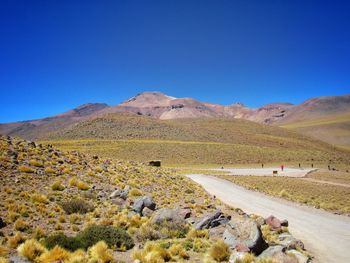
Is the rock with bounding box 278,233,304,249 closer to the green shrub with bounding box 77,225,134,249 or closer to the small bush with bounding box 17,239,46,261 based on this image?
the green shrub with bounding box 77,225,134,249

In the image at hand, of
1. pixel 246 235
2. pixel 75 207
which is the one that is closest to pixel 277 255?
pixel 246 235

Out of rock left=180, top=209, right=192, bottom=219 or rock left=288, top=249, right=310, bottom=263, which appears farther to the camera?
rock left=180, top=209, right=192, bottom=219

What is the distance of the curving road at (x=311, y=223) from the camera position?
10953mm

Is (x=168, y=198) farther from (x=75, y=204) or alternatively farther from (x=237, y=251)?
(x=237, y=251)

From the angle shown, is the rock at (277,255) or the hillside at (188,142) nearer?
the rock at (277,255)

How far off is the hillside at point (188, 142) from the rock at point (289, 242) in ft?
200

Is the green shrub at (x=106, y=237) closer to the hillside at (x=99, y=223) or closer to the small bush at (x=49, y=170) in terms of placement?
the hillside at (x=99, y=223)

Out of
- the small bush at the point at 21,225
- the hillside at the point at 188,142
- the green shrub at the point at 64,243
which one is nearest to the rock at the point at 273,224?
the green shrub at the point at 64,243

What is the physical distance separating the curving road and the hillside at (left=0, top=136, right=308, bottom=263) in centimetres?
105

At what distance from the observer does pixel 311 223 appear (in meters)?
15.6

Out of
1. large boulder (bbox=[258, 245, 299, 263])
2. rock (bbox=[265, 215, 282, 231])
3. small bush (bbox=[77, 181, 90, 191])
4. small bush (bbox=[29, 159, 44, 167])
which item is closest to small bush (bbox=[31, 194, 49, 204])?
small bush (bbox=[77, 181, 90, 191])

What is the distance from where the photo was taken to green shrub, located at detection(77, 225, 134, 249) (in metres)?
10.3

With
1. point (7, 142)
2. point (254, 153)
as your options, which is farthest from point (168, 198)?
point (254, 153)

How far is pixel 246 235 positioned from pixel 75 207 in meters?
9.09
